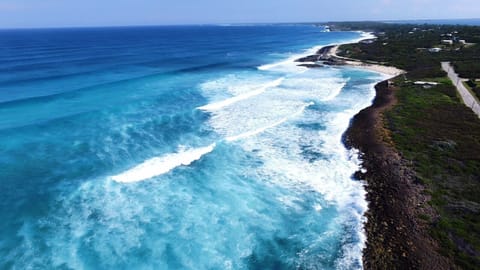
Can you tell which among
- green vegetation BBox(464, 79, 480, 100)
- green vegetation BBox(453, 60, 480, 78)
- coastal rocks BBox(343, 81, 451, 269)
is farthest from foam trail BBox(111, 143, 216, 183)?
green vegetation BBox(453, 60, 480, 78)

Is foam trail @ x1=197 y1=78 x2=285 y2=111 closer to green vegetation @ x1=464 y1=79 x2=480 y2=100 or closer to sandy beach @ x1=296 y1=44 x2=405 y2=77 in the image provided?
sandy beach @ x1=296 y1=44 x2=405 y2=77

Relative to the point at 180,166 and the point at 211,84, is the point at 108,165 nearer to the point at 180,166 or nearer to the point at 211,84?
the point at 180,166

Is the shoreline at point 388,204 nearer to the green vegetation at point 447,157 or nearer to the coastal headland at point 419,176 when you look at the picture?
the coastal headland at point 419,176

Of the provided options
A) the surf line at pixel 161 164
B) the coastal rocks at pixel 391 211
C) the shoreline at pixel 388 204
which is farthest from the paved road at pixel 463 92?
the surf line at pixel 161 164

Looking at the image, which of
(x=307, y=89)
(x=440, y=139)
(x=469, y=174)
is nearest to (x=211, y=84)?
(x=307, y=89)

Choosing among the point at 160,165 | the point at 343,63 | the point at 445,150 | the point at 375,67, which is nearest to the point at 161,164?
the point at 160,165

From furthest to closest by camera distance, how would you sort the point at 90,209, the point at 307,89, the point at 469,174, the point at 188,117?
the point at 307,89
the point at 188,117
the point at 469,174
the point at 90,209

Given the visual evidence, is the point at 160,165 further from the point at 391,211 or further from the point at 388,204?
the point at 391,211
